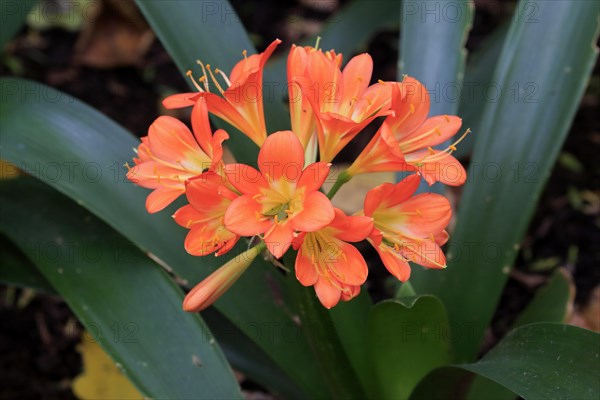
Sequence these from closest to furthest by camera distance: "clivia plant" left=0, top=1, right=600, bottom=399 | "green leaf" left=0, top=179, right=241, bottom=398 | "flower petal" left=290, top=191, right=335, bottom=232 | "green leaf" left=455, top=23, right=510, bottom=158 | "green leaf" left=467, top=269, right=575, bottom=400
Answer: "flower petal" left=290, top=191, right=335, bottom=232
"clivia plant" left=0, top=1, right=600, bottom=399
"green leaf" left=0, top=179, right=241, bottom=398
"green leaf" left=467, top=269, right=575, bottom=400
"green leaf" left=455, top=23, right=510, bottom=158

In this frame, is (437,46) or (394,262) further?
(437,46)

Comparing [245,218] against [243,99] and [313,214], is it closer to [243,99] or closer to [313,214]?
[313,214]

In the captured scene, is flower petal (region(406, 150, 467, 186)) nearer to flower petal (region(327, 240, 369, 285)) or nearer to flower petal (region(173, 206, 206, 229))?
flower petal (region(327, 240, 369, 285))

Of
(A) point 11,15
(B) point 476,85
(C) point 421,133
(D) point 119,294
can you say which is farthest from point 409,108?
(B) point 476,85

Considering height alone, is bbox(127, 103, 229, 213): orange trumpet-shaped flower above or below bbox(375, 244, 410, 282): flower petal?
above

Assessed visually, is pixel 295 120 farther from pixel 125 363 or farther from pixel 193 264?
pixel 125 363

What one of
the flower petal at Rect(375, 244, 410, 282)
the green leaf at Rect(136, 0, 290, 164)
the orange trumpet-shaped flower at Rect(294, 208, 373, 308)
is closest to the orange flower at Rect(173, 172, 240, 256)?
the orange trumpet-shaped flower at Rect(294, 208, 373, 308)

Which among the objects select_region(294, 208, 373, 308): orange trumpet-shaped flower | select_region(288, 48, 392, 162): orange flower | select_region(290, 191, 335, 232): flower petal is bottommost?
select_region(294, 208, 373, 308): orange trumpet-shaped flower

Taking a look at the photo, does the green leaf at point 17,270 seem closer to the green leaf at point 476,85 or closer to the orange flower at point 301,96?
the orange flower at point 301,96
